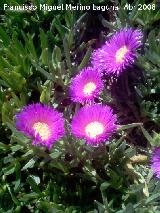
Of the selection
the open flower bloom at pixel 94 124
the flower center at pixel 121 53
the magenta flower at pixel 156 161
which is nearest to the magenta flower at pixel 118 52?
the flower center at pixel 121 53

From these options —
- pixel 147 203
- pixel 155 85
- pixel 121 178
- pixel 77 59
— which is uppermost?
pixel 77 59

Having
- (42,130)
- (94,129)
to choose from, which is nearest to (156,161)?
(94,129)

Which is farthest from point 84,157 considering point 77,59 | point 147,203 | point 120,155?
point 77,59

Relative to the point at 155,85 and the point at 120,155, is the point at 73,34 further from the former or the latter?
the point at 120,155

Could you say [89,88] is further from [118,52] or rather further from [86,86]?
[118,52]

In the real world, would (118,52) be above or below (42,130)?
above

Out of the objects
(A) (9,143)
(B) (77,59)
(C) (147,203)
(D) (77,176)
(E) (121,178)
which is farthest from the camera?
(B) (77,59)

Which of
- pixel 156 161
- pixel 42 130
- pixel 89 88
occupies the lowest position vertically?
pixel 156 161
